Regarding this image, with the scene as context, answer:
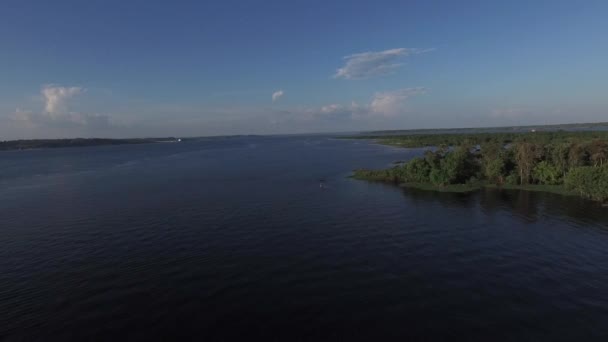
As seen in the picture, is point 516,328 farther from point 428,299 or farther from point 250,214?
point 250,214

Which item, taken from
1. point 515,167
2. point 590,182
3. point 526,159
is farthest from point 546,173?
point 590,182

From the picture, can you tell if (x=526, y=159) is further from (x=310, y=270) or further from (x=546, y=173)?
(x=310, y=270)

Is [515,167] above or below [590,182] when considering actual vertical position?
above

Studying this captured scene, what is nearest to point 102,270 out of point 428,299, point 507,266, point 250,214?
point 250,214

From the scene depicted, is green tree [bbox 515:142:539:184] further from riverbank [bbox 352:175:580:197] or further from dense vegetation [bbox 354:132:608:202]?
riverbank [bbox 352:175:580:197]

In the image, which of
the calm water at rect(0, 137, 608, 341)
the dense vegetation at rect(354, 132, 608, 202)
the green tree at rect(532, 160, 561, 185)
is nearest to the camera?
the calm water at rect(0, 137, 608, 341)

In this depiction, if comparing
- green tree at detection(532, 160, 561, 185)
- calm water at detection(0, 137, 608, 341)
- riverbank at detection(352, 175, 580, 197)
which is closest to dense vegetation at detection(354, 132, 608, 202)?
green tree at detection(532, 160, 561, 185)

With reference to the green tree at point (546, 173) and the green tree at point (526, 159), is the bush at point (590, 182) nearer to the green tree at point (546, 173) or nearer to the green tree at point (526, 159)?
the green tree at point (546, 173)

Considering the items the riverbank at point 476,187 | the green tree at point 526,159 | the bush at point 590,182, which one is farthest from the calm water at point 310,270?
the green tree at point 526,159

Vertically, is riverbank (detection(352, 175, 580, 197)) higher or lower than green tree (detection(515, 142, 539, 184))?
lower
